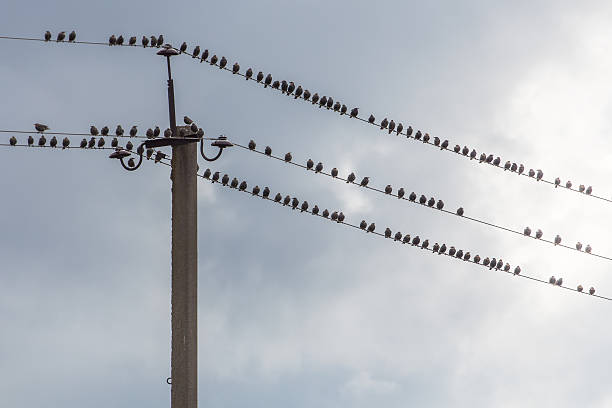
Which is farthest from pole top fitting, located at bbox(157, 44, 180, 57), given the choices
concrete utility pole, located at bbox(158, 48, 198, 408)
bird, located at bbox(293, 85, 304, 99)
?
bird, located at bbox(293, 85, 304, 99)

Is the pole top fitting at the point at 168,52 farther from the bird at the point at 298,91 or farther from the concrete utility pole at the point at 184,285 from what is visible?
the bird at the point at 298,91

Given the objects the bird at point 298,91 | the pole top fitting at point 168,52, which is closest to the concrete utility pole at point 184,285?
the pole top fitting at point 168,52

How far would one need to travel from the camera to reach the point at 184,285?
1898 centimetres

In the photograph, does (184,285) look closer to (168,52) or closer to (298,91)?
(168,52)

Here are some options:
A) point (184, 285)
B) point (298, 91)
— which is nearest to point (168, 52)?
point (184, 285)

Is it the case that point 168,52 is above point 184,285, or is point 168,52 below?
above

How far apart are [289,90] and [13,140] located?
22.7ft

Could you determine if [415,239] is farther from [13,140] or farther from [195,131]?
[195,131]

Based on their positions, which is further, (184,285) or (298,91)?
(298,91)

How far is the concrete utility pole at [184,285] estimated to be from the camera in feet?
61.9

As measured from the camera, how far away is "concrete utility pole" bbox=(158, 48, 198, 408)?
1888cm

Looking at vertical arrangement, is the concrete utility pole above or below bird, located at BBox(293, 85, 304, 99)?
below

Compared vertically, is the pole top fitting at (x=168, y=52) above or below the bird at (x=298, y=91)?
below

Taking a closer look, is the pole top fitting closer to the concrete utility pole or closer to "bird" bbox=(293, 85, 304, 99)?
the concrete utility pole
